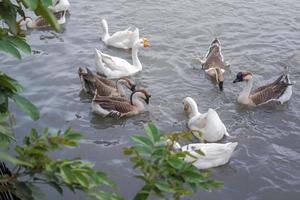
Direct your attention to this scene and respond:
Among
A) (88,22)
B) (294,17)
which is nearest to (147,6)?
(88,22)

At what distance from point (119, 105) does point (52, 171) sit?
6.11 meters

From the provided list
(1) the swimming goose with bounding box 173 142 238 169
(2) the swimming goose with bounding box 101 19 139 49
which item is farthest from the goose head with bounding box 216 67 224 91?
(1) the swimming goose with bounding box 173 142 238 169

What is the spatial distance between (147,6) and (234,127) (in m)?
5.65

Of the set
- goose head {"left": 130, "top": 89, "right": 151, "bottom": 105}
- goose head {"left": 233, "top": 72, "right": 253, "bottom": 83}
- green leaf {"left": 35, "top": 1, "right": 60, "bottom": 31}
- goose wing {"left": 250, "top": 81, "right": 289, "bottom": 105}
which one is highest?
green leaf {"left": 35, "top": 1, "right": 60, "bottom": 31}

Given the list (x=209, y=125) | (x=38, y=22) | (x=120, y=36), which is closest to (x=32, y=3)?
(x=209, y=125)

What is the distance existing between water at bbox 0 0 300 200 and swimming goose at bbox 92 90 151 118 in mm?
131

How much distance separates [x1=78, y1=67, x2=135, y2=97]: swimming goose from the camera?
8.91 metres

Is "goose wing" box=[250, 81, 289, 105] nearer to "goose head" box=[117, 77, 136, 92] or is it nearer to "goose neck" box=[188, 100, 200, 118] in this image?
"goose neck" box=[188, 100, 200, 118]

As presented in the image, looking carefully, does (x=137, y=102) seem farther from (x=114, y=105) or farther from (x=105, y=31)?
(x=105, y=31)

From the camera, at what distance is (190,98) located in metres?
8.27

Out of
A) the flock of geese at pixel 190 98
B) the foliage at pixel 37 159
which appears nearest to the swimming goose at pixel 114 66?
the flock of geese at pixel 190 98

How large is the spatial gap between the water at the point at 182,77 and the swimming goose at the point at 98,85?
0.25m

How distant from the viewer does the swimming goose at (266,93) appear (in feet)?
28.8

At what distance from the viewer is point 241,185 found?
6.66 metres
